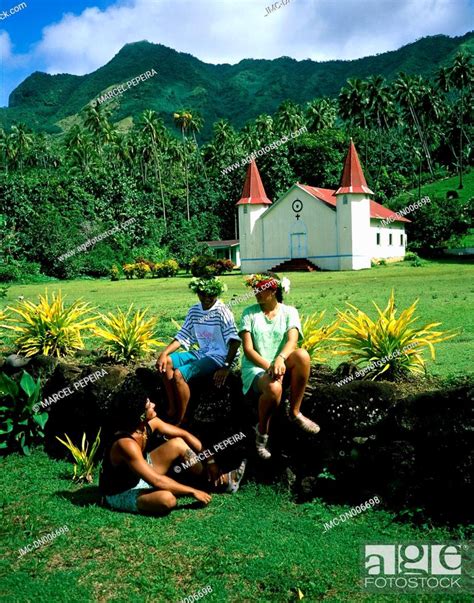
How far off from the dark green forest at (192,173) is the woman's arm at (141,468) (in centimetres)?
2605

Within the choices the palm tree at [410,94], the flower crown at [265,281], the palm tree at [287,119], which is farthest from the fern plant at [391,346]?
the palm tree at [410,94]

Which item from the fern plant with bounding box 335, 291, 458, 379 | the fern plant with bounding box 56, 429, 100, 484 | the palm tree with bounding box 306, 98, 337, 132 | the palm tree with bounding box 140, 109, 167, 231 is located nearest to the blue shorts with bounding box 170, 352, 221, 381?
the fern plant with bounding box 56, 429, 100, 484

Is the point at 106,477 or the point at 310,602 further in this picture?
the point at 106,477

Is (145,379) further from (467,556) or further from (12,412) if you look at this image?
(467,556)

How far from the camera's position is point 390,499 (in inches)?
176

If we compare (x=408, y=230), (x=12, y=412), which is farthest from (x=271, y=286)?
(x=408, y=230)

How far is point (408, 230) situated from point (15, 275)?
90.8 ft

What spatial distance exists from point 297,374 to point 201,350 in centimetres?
123

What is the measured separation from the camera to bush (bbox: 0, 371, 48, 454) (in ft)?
21.4

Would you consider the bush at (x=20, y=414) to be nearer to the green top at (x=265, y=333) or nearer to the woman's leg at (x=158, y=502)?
the woman's leg at (x=158, y=502)

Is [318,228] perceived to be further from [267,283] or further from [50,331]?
[267,283]

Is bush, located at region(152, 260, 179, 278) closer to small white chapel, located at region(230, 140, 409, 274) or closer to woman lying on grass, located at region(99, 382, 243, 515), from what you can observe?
small white chapel, located at region(230, 140, 409, 274)

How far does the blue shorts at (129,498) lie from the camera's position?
191 inches

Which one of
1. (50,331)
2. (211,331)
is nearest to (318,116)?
(50,331)
